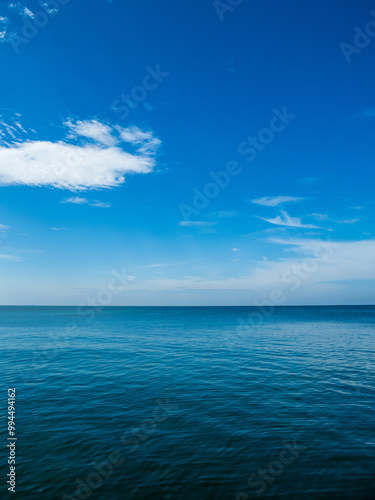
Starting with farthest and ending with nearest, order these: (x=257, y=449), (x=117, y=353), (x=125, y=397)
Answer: (x=117, y=353) < (x=125, y=397) < (x=257, y=449)

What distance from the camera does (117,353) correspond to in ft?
135

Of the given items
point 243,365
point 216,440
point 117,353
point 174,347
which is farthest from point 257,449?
point 174,347

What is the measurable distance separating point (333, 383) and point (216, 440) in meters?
15.4

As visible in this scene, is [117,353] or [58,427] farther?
[117,353]

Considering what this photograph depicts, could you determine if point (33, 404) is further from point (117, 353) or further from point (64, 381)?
point (117, 353)

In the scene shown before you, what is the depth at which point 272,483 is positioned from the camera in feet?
38.2

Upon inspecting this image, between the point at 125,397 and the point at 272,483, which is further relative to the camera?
the point at 125,397

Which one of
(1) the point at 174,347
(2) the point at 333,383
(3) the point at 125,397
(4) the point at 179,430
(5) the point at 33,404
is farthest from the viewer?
(1) the point at 174,347

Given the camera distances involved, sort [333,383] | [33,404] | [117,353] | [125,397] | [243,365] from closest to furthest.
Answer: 1. [33,404]
2. [125,397]
3. [333,383]
4. [243,365]
5. [117,353]

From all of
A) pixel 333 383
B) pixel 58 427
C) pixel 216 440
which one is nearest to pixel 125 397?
pixel 58 427

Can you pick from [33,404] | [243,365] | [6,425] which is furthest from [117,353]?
[6,425]

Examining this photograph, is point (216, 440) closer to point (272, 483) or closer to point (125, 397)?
point (272, 483)

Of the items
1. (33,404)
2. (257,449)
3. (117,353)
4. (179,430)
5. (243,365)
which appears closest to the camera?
(257,449)

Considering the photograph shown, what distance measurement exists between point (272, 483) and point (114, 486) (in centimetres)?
648
